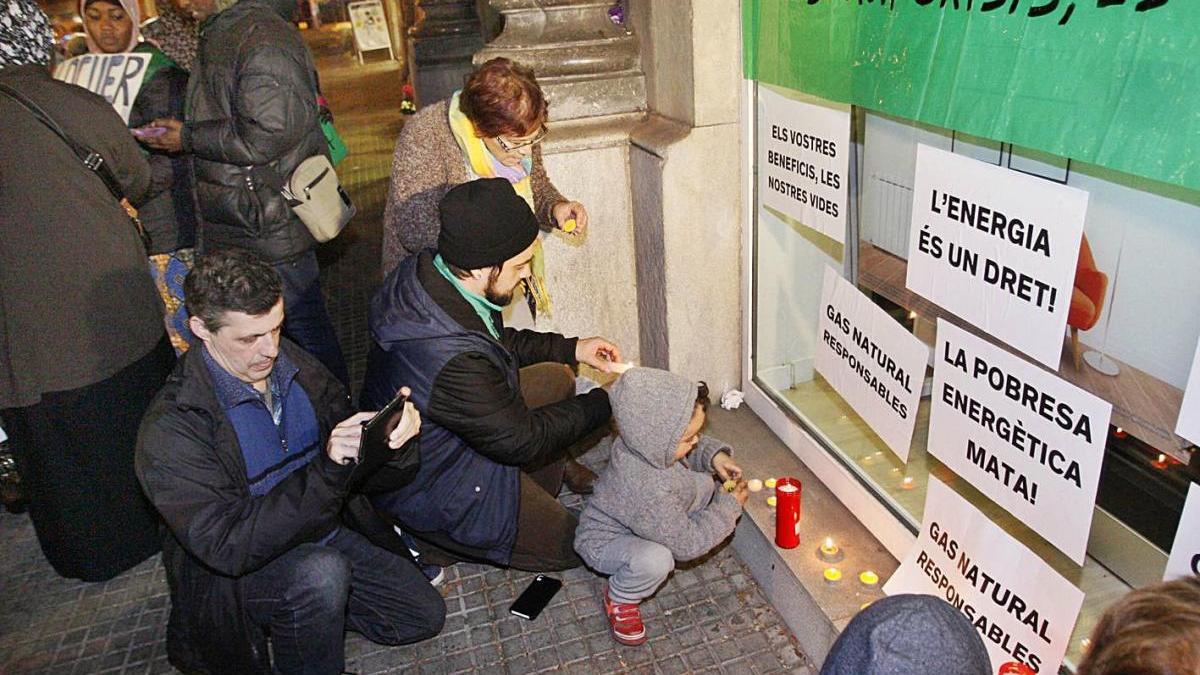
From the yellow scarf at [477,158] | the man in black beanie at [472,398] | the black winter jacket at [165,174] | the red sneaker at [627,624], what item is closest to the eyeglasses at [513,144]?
the yellow scarf at [477,158]

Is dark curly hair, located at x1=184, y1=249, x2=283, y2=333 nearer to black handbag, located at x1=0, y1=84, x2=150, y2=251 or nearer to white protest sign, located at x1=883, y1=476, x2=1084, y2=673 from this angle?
black handbag, located at x1=0, y1=84, x2=150, y2=251

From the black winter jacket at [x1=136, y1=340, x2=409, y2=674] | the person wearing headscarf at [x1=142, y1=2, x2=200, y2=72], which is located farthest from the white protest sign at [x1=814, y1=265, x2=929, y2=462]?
the person wearing headscarf at [x1=142, y1=2, x2=200, y2=72]

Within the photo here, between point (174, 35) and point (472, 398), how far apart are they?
3.39m

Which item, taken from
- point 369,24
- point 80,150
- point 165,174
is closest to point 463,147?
point 80,150

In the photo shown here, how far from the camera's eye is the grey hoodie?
3.11m

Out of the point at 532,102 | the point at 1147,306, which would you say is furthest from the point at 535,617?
A: the point at 1147,306

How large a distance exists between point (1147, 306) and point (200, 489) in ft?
9.17

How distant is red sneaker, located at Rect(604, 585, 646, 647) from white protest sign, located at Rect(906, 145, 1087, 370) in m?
1.60

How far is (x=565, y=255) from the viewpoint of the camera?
14.7 feet

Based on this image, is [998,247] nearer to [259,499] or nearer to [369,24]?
[259,499]

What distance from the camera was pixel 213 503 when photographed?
2.85 m

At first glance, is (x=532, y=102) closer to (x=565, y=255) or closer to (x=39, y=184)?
(x=565, y=255)

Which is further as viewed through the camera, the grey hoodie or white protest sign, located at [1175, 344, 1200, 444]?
the grey hoodie

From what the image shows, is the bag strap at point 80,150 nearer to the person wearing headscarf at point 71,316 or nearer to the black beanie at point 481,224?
the person wearing headscarf at point 71,316
